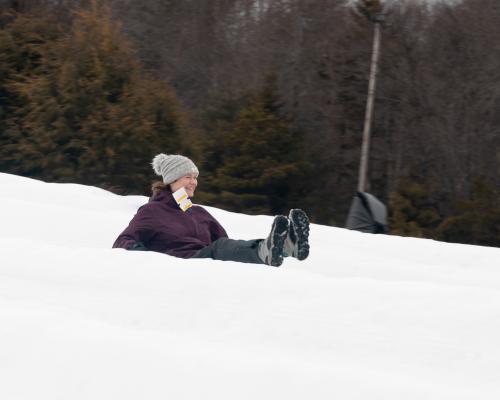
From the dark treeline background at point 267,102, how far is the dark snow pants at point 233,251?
1333cm

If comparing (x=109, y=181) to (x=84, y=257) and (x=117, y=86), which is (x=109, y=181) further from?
(x=84, y=257)

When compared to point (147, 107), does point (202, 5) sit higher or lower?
higher

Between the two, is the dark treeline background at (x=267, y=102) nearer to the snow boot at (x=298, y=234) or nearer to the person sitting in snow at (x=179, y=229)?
the person sitting in snow at (x=179, y=229)

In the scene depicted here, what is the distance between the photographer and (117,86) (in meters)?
18.9

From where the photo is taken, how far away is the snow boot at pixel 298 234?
454 centimetres

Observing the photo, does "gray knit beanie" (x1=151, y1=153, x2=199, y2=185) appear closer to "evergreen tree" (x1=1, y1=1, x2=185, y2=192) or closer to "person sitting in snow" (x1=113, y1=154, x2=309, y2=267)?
"person sitting in snow" (x1=113, y1=154, x2=309, y2=267)

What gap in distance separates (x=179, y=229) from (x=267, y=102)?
17.0 meters

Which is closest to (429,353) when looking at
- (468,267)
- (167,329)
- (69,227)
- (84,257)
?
(167,329)

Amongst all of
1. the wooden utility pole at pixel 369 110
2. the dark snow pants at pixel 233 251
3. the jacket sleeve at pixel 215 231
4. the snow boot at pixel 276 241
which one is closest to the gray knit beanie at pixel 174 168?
the jacket sleeve at pixel 215 231

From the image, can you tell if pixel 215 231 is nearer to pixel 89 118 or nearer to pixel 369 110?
pixel 89 118

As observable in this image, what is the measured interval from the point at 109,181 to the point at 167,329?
50.9 ft

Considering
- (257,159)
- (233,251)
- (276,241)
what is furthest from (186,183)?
(257,159)

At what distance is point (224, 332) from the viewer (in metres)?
3.26

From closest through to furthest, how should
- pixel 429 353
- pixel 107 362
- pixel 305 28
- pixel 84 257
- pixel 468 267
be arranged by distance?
pixel 107 362, pixel 429 353, pixel 84 257, pixel 468 267, pixel 305 28
